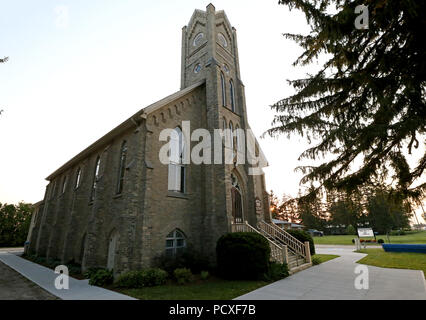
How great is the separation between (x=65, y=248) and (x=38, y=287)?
484 centimetres

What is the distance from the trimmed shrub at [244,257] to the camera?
29.6 feet

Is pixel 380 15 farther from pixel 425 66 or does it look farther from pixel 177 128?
pixel 177 128

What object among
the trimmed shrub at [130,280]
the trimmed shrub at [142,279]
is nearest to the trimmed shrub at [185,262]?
the trimmed shrub at [142,279]

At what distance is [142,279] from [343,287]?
Answer: 735cm

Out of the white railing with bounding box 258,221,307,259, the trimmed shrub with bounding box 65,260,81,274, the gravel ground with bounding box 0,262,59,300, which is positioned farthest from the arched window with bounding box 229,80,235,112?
the gravel ground with bounding box 0,262,59,300

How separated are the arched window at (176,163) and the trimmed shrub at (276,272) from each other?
231 inches

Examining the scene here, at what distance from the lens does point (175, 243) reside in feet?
36.1

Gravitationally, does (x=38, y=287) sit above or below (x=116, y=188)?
below

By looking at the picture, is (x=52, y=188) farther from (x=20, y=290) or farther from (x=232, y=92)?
(x=232, y=92)

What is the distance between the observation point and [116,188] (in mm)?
12273

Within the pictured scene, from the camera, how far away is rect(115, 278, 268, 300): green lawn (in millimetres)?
6834

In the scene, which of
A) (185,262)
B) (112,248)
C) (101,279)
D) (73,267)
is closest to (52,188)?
(73,267)
